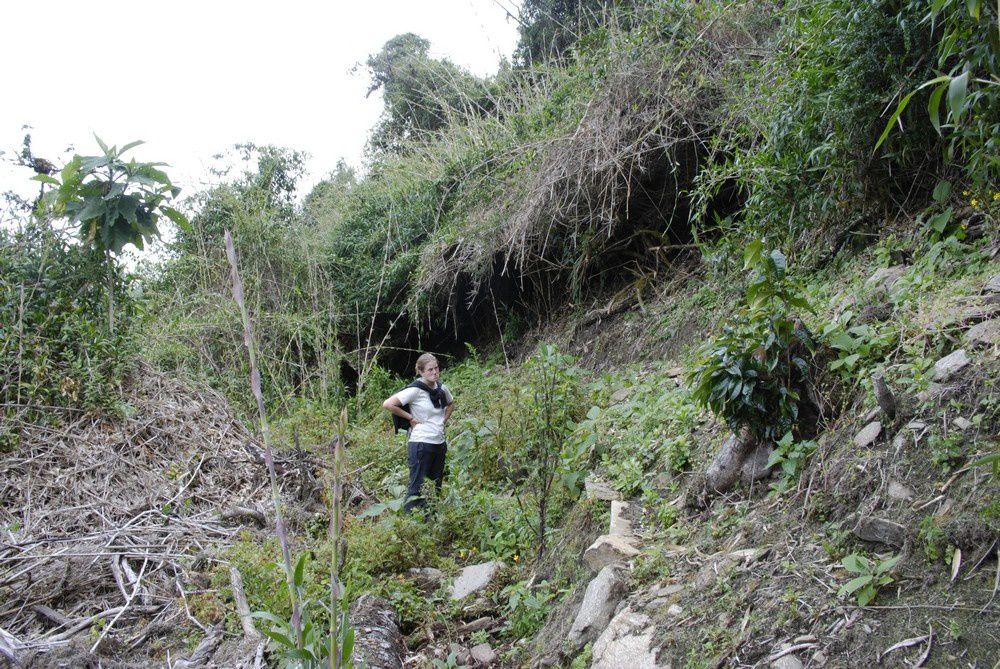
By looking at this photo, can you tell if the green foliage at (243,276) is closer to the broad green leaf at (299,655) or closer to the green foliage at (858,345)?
the green foliage at (858,345)

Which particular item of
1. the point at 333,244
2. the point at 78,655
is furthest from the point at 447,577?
the point at 333,244

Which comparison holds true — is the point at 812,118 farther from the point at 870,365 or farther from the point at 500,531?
the point at 500,531

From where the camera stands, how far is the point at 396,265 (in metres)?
10.5

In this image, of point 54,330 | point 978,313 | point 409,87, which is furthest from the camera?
point 409,87

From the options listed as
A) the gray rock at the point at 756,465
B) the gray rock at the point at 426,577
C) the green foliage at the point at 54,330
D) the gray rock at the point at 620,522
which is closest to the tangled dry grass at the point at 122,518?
the green foliage at the point at 54,330

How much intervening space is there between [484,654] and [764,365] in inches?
85.7

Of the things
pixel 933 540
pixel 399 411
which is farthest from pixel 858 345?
pixel 399 411

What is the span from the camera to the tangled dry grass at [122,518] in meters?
4.47

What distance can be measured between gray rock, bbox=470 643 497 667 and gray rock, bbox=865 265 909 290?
2.99 meters

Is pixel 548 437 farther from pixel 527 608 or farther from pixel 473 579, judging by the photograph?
Result: pixel 527 608

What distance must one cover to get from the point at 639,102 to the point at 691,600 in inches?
215

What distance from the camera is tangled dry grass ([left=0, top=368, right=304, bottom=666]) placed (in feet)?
14.7

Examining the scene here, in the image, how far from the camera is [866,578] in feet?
8.35

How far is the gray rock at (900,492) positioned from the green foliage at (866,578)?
0.88 feet
